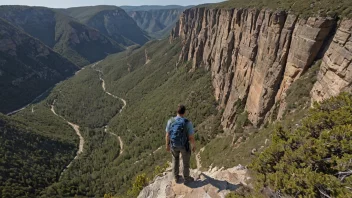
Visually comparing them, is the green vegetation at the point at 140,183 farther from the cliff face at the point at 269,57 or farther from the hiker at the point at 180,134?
the cliff face at the point at 269,57

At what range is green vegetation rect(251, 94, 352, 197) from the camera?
11695 mm

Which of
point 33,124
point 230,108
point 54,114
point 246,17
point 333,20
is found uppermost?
point 333,20

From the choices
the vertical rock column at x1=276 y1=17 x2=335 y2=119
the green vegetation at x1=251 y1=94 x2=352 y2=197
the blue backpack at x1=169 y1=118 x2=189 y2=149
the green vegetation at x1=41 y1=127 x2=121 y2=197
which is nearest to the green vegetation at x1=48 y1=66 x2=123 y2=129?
the green vegetation at x1=41 y1=127 x2=121 y2=197

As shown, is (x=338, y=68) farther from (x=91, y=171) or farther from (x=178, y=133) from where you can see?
(x=91, y=171)

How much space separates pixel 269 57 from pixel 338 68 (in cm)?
1851

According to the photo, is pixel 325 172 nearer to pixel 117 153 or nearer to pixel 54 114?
pixel 117 153

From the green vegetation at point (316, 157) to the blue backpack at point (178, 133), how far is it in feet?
14.4

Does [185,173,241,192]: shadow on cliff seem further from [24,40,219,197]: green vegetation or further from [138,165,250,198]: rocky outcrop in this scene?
[24,40,219,197]: green vegetation

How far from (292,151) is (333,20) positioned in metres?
24.9

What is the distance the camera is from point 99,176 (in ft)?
263

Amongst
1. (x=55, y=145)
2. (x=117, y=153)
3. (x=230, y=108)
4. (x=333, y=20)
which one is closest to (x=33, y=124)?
(x=55, y=145)

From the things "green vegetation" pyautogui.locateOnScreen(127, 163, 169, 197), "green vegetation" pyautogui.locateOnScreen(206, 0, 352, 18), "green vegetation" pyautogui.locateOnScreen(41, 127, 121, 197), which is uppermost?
"green vegetation" pyautogui.locateOnScreen(206, 0, 352, 18)

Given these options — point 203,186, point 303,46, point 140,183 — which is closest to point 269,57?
point 303,46

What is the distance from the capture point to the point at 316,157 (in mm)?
13422
